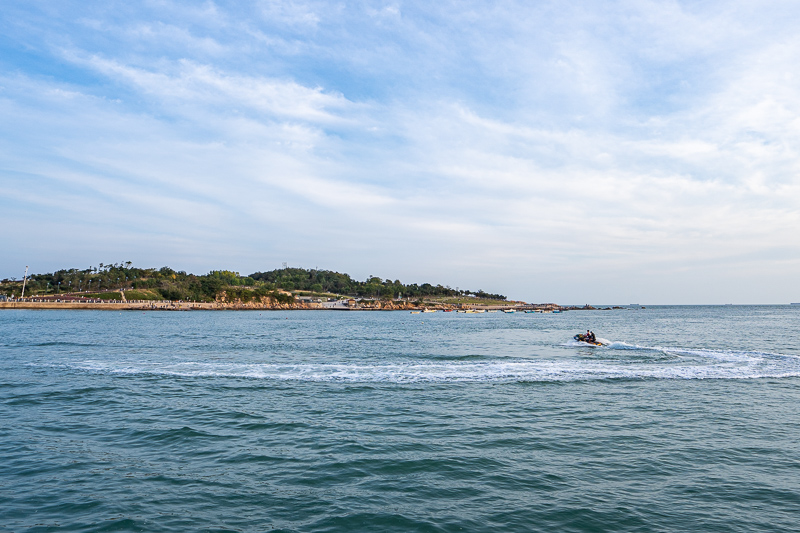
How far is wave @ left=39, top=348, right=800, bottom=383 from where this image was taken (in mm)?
31822

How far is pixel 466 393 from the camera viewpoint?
26.6m

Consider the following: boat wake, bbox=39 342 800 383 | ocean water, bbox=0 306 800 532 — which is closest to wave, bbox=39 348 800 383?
boat wake, bbox=39 342 800 383

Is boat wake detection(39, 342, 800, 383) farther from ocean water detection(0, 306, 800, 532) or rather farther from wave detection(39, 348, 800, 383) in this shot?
ocean water detection(0, 306, 800, 532)

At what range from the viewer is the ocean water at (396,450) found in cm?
1173

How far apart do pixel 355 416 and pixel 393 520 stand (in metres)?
10.1

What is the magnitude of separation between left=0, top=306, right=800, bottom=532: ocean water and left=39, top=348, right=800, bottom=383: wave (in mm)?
437

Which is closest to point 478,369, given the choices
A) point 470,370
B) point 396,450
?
point 470,370

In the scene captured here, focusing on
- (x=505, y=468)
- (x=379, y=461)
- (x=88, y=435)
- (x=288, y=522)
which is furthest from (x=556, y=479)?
(x=88, y=435)

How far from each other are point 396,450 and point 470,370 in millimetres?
19457

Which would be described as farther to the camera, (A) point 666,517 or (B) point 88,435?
(B) point 88,435

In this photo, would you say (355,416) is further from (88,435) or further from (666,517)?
(666,517)

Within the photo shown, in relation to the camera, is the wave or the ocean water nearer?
the ocean water

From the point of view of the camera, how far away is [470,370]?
35.3m

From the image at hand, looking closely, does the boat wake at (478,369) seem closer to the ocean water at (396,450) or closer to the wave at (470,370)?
the wave at (470,370)
